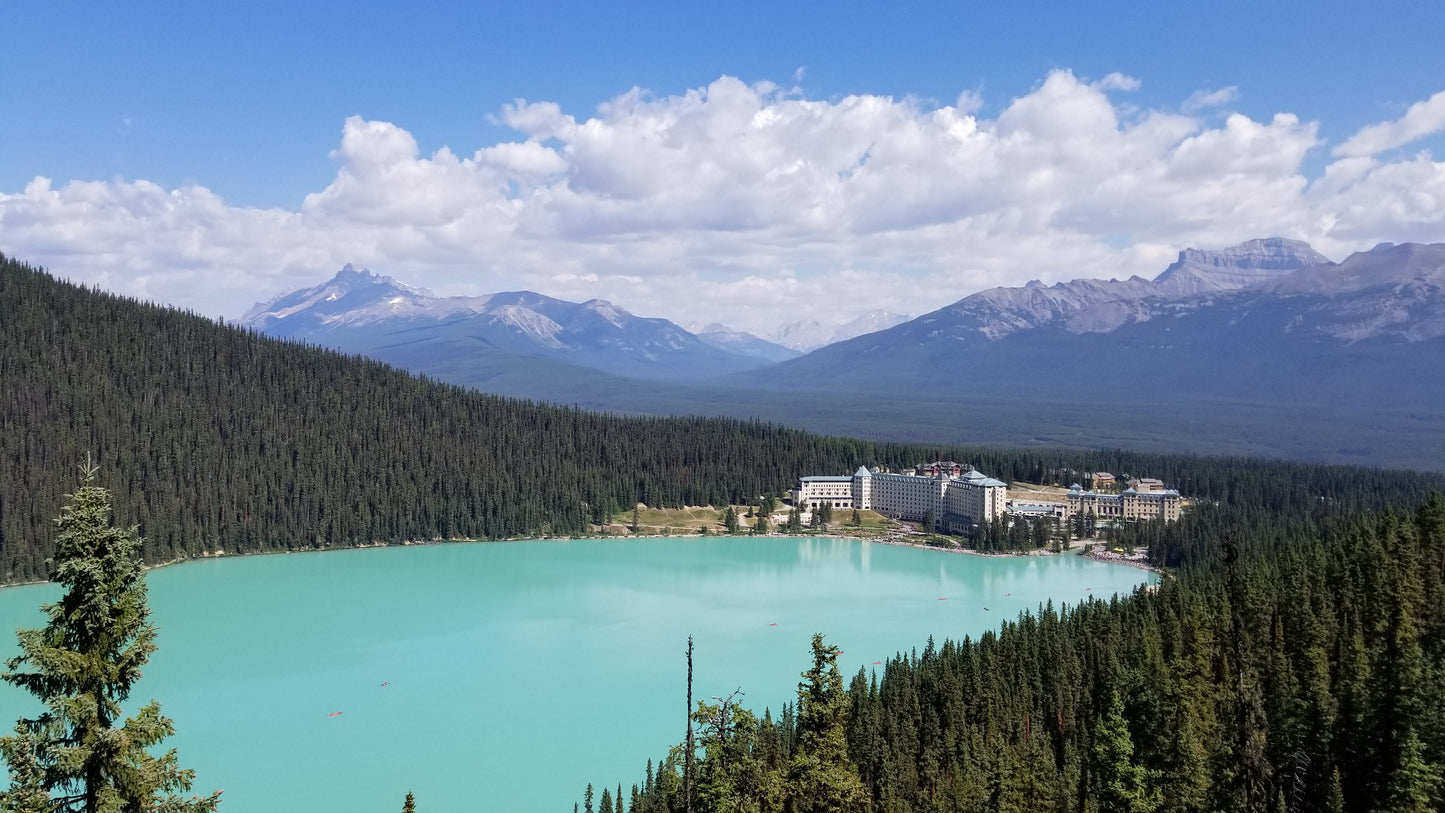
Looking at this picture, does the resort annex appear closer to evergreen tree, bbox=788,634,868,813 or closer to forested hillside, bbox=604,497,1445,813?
forested hillside, bbox=604,497,1445,813

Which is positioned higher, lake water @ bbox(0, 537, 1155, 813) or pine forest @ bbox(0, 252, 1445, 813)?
pine forest @ bbox(0, 252, 1445, 813)

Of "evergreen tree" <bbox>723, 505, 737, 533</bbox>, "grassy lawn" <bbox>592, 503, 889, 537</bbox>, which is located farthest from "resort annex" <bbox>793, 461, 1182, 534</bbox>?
"evergreen tree" <bbox>723, 505, 737, 533</bbox>

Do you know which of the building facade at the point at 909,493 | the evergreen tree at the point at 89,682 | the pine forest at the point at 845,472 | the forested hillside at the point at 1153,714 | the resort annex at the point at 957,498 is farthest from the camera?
the building facade at the point at 909,493

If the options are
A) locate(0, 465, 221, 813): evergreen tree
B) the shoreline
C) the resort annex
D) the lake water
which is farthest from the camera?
the resort annex

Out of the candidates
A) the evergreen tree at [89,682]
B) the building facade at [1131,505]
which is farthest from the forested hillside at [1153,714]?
the building facade at [1131,505]

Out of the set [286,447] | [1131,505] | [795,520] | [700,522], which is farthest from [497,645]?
[1131,505]

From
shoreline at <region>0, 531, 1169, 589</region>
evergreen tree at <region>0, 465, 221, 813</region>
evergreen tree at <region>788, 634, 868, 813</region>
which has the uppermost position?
evergreen tree at <region>0, 465, 221, 813</region>

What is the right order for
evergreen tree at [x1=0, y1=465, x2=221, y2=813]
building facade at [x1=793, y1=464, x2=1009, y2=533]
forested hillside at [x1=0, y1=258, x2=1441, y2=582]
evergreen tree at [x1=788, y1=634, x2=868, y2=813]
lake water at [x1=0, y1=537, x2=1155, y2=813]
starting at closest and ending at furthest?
1. evergreen tree at [x1=0, y1=465, x2=221, y2=813]
2. evergreen tree at [x1=788, y1=634, x2=868, y2=813]
3. lake water at [x1=0, y1=537, x2=1155, y2=813]
4. forested hillside at [x1=0, y1=258, x2=1441, y2=582]
5. building facade at [x1=793, y1=464, x2=1009, y2=533]

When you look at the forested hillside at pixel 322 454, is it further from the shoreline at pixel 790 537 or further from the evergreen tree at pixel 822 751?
the evergreen tree at pixel 822 751
